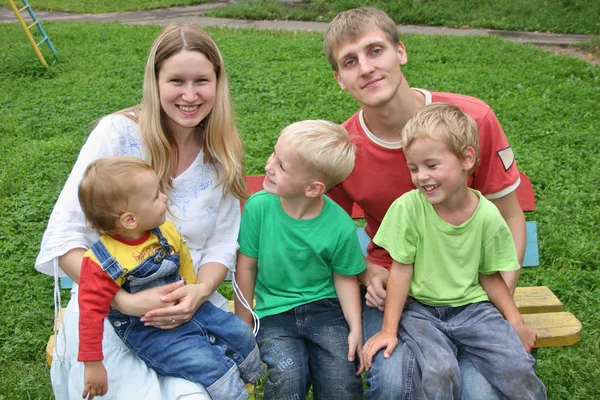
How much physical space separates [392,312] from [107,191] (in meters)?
1.19

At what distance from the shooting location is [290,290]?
2.99 meters

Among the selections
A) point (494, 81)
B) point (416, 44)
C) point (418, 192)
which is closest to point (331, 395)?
point (418, 192)

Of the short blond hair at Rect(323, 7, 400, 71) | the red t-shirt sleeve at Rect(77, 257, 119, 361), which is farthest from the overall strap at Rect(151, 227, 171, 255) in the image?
the short blond hair at Rect(323, 7, 400, 71)

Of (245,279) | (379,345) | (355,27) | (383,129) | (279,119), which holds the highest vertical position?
(355,27)

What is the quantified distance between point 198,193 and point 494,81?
6018 millimetres

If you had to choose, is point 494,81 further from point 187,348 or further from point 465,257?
point 187,348

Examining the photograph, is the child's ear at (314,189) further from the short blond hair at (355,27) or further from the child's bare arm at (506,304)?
the child's bare arm at (506,304)

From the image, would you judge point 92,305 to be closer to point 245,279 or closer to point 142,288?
point 142,288

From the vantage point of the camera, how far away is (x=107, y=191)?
2.44 metres

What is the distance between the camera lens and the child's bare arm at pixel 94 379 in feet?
8.06

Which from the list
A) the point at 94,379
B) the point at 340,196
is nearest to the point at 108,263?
the point at 94,379

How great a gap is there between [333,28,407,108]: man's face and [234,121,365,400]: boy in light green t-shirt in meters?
0.21

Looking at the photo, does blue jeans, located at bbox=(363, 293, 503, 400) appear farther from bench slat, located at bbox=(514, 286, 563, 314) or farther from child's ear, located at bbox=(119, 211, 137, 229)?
child's ear, located at bbox=(119, 211, 137, 229)

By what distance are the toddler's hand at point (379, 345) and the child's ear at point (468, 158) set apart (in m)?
0.72
